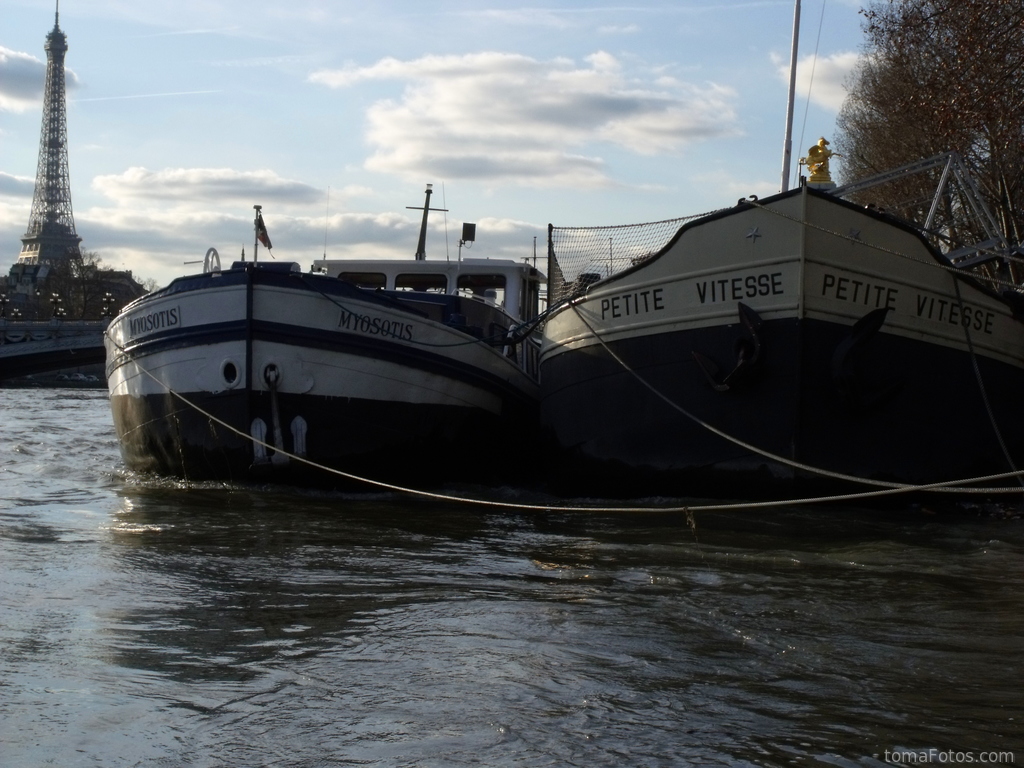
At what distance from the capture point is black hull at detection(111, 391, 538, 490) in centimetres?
1112

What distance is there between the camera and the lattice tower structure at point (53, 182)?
440 ft

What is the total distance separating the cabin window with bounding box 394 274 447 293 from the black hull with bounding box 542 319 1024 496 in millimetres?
5812

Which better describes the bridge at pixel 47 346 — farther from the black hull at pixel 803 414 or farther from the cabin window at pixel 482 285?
the black hull at pixel 803 414

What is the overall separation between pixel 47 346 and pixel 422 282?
47529mm

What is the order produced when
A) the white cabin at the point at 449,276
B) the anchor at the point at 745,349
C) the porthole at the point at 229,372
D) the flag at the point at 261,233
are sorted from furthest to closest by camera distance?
the white cabin at the point at 449,276, the flag at the point at 261,233, the porthole at the point at 229,372, the anchor at the point at 745,349

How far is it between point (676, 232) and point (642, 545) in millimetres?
3080

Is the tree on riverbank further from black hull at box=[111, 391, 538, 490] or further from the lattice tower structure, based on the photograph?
the lattice tower structure

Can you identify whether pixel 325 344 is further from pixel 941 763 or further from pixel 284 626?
pixel 941 763

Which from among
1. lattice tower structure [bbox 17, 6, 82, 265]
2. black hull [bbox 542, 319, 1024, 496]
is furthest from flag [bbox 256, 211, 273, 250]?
lattice tower structure [bbox 17, 6, 82, 265]

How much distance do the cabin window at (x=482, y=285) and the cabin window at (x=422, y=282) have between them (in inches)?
10.4

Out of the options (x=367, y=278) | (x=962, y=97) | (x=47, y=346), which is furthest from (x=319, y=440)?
(x=47, y=346)

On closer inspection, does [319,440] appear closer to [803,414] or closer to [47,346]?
[803,414]

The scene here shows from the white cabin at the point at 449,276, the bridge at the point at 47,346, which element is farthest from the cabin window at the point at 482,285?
the bridge at the point at 47,346

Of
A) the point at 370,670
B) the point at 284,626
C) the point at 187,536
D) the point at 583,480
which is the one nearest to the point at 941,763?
the point at 370,670
